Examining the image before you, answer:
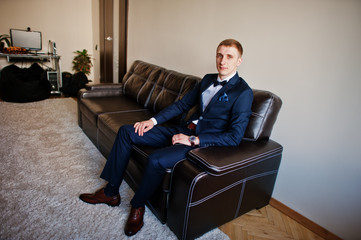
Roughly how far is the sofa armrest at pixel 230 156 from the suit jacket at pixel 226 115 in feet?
0.24

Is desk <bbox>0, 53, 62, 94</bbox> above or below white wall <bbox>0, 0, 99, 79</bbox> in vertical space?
below

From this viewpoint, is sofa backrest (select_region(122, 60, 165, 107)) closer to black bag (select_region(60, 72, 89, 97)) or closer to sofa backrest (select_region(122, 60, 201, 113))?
sofa backrest (select_region(122, 60, 201, 113))

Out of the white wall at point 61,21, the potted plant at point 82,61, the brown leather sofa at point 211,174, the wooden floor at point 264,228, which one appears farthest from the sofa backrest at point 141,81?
the white wall at point 61,21

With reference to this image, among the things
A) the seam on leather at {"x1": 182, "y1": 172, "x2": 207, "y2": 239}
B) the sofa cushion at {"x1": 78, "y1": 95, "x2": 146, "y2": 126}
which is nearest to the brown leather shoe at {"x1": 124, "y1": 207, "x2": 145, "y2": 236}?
the seam on leather at {"x1": 182, "y1": 172, "x2": 207, "y2": 239}

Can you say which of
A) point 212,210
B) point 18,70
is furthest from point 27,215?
point 18,70

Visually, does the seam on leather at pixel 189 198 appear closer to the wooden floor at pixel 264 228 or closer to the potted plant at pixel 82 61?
the wooden floor at pixel 264 228

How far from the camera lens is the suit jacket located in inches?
61.7

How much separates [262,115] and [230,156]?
466 mm

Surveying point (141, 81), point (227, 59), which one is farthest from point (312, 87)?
A: point (141, 81)

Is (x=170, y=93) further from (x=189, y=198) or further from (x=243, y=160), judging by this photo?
(x=189, y=198)

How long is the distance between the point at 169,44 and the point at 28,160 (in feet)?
6.84

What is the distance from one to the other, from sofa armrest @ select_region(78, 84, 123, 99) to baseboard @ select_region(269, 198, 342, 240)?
2318 millimetres

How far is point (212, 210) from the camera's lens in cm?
150

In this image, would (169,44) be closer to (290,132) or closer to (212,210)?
(290,132)
